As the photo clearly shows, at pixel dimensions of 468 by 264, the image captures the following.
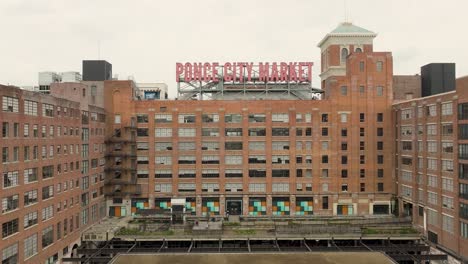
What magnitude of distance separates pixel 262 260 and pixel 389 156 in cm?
4056

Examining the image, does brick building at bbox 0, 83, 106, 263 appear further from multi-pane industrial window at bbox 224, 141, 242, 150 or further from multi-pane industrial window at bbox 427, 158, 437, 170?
multi-pane industrial window at bbox 427, 158, 437, 170

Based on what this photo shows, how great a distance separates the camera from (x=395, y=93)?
3775 inches

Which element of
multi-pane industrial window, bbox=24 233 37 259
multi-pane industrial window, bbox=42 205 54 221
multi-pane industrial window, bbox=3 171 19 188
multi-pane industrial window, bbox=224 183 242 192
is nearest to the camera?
multi-pane industrial window, bbox=3 171 19 188

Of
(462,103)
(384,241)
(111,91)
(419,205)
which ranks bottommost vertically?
(384,241)

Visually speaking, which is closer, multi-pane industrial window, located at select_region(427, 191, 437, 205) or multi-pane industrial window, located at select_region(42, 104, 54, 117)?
multi-pane industrial window, located at select_region(42, 104, 54, 117)

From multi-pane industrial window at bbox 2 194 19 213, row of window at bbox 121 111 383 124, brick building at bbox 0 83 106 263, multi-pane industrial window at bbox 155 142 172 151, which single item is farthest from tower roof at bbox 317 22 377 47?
multi-pane industrial window at bbox 2 194 19 213

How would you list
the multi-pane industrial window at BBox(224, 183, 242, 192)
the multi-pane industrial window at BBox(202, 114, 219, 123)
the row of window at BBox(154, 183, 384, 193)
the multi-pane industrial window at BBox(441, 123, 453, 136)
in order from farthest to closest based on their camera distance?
the multi-pane industrial window at BBox(202, 114, 219, 123)
the multi-pane industrial window at BBox(224, 183, 242, 192)
the row of window at BBox(154, 183, 384, 193)
the multi-pane industrial window at BBox(441, 123, 453, 136)

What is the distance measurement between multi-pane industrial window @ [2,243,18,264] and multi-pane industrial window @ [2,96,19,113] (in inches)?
636

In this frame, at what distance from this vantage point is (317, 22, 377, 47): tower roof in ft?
313

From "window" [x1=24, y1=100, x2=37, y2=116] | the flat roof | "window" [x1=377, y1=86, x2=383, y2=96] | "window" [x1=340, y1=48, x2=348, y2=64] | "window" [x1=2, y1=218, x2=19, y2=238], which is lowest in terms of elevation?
the flat roof

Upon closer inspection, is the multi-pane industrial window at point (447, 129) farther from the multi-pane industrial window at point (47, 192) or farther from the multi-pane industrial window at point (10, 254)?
the multi-pane industrial window at point (10, 254)

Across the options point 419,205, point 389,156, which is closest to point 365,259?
point 419,205

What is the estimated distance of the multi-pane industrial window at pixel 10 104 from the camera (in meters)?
46.4

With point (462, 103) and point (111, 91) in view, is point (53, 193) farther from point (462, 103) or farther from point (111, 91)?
point (462, 103)
